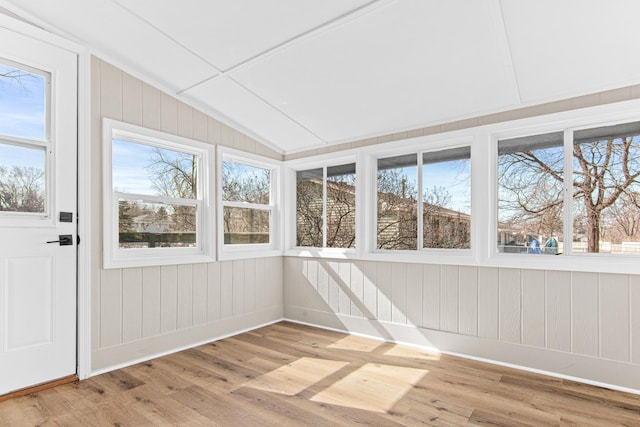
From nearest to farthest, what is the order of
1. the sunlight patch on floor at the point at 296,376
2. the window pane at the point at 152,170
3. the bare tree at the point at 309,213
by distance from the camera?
the sunlight patch on floor at the point at 296,376 < the window pane at the point at 152,170 < the bare tree at the point at 309,213

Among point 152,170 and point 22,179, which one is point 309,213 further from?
point 22,179

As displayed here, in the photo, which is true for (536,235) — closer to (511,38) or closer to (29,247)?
(511,38)

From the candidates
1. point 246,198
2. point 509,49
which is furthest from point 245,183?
point 509,49

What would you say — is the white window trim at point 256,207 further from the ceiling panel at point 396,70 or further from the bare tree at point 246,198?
the ceiling panel at point 396,70

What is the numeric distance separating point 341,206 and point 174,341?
7.54 ft

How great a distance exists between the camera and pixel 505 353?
3.12 meters

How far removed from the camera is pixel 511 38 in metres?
2.39

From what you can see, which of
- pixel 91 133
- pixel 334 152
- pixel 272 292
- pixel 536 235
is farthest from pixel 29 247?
pixel 536 235

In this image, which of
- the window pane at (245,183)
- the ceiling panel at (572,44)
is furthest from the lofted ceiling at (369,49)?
the window pane at (245,183)

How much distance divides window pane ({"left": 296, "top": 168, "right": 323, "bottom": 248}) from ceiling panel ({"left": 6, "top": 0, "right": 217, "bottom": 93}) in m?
1.88

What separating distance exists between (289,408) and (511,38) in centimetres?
283

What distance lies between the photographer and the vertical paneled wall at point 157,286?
296cm

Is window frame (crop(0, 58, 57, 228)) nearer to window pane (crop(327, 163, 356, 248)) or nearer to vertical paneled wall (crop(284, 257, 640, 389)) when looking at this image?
vertical paneled wall (crop(284, 257, 640, 389))

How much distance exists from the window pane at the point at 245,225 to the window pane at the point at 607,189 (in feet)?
10.6
